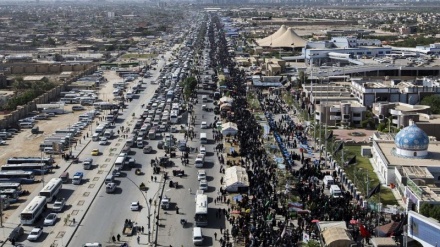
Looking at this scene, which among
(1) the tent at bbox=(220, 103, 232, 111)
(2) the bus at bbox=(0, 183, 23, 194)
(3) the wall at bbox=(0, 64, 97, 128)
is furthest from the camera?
(1) the tent at bbox=(220, 103, 232, 111)

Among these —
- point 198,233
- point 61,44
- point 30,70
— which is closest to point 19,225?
point 198,233

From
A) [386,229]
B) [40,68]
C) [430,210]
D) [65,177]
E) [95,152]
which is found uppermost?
[430,210]

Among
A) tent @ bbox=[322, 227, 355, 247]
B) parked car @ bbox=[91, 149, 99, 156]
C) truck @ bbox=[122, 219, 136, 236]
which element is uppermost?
tent @ bbox=[322, 227, 355, 247]

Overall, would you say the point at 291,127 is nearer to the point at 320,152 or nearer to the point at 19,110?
the point at 320,152

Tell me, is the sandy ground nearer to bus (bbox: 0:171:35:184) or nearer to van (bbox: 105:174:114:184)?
bus (bbox: 0:171:35:184)

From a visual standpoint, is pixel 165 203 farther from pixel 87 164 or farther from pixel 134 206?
pixel 87 164

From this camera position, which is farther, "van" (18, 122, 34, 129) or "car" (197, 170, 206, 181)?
"van" (18, 122, 34, 129)

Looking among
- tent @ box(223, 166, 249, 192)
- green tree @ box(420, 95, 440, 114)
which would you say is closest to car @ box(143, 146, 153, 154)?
tent @ box(223, 166, 249, 192)

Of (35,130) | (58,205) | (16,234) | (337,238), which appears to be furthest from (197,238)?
(35,130)
